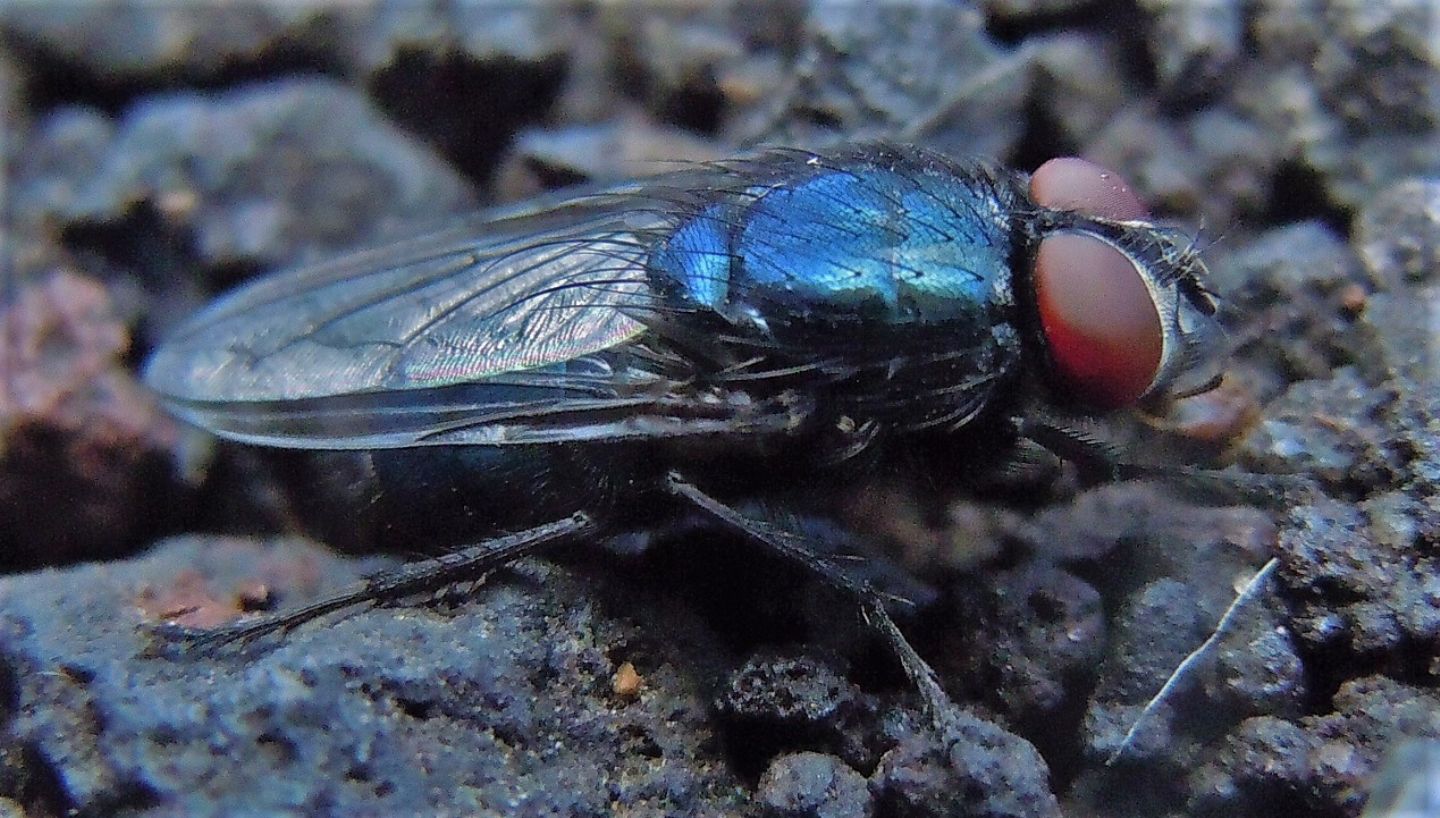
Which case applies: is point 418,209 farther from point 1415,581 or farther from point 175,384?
point 1415,581

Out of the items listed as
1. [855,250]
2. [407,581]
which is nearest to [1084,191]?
[855,250]

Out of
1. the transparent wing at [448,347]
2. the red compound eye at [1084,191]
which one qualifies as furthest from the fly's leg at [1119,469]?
the transparent wing at [448,347]

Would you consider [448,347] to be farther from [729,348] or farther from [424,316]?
[729,348]

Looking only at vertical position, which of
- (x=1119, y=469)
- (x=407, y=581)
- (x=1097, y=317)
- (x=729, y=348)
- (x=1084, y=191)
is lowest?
(x=407, y=581)

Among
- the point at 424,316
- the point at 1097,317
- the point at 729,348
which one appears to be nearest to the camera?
the point at 1097,317

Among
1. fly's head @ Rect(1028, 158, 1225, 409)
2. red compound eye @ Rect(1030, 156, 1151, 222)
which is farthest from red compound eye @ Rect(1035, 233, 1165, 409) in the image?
red compound eye @ Rect(1030, 156, 1151, 222)

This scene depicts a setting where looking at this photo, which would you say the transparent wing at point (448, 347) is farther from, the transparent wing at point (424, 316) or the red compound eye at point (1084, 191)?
the red compound eye at point (1084, 191)

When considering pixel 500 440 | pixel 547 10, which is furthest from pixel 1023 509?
pixel 547 10

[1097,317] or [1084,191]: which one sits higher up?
[1084,191]
